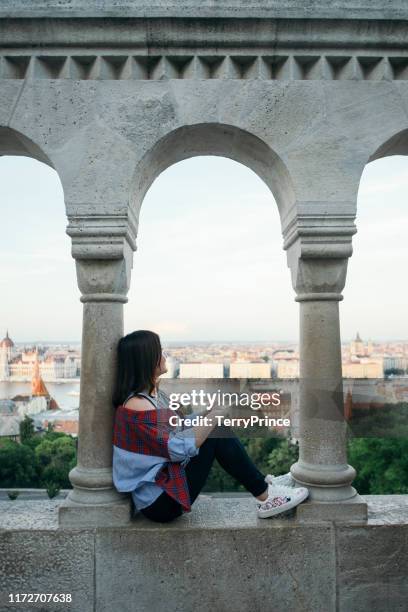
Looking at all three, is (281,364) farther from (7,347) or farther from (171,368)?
(7,347)

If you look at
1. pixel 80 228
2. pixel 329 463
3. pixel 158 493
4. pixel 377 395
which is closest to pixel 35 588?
pixel 158 493

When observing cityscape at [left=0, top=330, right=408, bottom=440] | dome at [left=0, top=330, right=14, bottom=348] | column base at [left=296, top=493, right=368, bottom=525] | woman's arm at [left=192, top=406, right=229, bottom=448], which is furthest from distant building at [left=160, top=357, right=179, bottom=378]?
dome at [left=0, top=330, right=14, bottom=348]

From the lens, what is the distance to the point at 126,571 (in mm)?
3227

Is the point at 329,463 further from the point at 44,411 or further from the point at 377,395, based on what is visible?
the point at 44,411

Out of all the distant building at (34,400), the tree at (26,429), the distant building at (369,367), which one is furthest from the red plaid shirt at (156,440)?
the distant building at (34,400)

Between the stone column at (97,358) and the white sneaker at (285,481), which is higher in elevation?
the stone column at (97,358)

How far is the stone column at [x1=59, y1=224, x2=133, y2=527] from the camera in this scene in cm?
336

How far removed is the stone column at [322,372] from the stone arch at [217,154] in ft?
1.45

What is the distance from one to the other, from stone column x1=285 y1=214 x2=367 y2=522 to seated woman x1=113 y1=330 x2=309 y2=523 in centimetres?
20

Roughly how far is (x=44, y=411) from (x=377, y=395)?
64311 mm

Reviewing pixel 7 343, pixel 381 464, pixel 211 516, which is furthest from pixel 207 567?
pixel 7 343

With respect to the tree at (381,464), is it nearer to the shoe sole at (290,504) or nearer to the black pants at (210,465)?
the shoe sole at (290,504)

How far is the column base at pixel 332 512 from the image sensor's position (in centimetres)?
333

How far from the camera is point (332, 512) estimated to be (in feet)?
11.0
